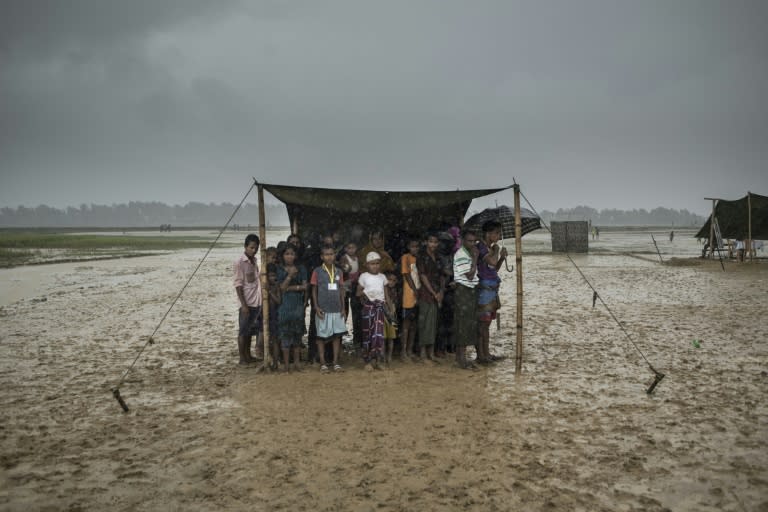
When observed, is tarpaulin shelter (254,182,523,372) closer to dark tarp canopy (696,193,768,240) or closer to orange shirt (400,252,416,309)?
orange shirt (400,252,416,309)

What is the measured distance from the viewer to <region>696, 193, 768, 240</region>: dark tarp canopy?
739 inches

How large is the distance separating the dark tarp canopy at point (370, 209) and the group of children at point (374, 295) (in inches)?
19.9

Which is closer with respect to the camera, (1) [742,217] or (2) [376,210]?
(2) [376,210]

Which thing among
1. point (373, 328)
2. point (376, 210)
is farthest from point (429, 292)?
point (376, 210)

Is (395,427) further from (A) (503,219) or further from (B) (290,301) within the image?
(A) (503,219)

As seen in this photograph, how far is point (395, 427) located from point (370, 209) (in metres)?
3.30

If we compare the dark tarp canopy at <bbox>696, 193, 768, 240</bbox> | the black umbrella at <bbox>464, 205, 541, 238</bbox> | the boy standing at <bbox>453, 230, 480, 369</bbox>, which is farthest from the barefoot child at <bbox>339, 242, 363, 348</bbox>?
the dark tarp canopy at <bbox>696, 193, 768, 240</bbox>

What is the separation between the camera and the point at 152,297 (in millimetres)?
13328

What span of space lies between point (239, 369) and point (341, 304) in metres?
1.73

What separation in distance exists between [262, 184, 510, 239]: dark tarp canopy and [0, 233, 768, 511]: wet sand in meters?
2.19

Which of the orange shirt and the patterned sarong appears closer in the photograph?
the patterned sarong

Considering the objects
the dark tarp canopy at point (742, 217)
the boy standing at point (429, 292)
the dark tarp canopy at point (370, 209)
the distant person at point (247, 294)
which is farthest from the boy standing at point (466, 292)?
the dark tarp canopy at point (742, 217)

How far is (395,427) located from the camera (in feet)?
15.0

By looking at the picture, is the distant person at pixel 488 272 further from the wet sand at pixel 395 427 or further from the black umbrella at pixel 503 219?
the black umbrella at pixel 503 219
